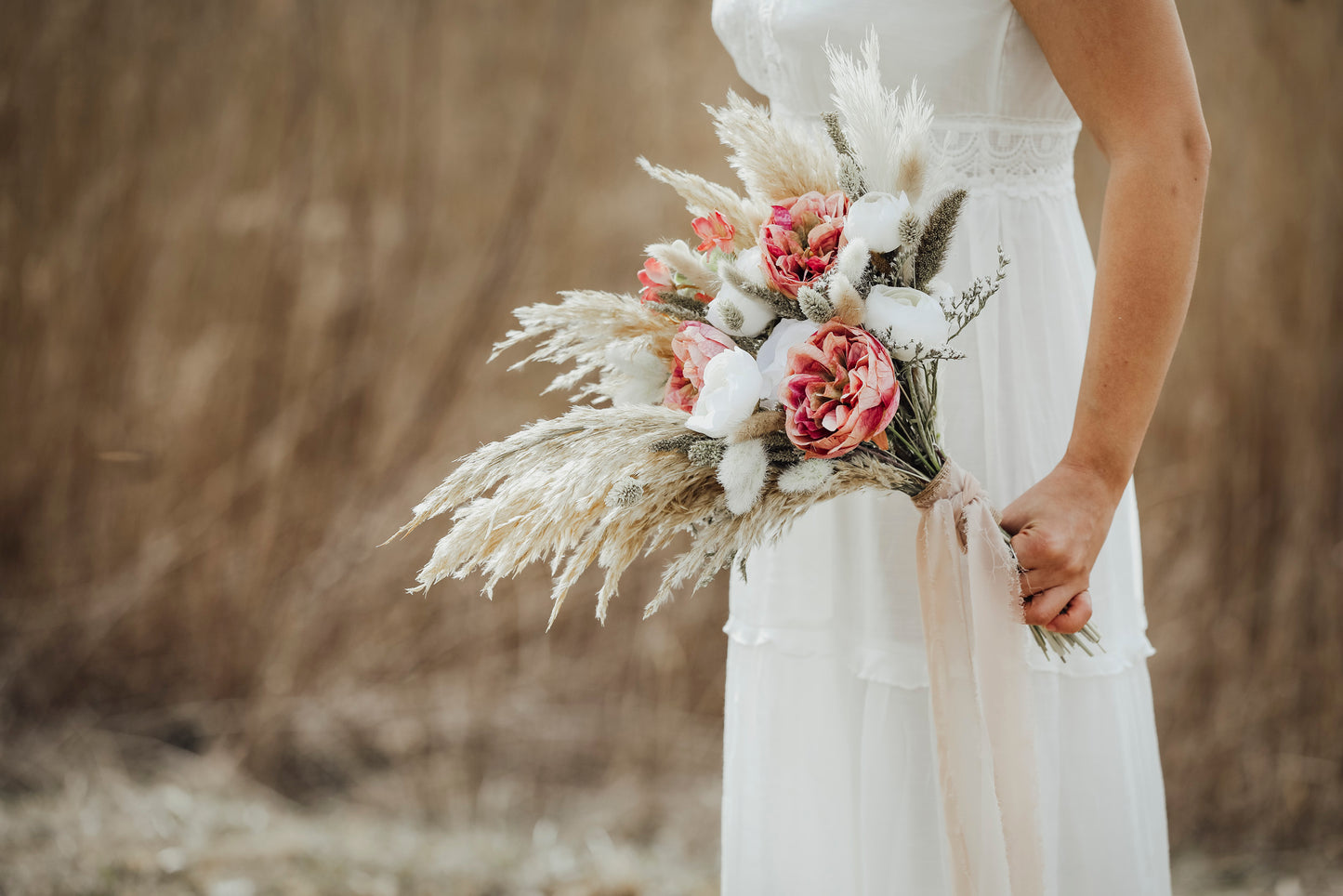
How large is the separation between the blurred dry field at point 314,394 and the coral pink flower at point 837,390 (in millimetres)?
1657

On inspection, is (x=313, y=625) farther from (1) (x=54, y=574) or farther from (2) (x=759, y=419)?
(2) (x=759, y=419)

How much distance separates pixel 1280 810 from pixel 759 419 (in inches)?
80.6

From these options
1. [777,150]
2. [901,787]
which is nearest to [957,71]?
[777,150]

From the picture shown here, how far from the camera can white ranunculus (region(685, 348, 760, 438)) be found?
645 millimetres

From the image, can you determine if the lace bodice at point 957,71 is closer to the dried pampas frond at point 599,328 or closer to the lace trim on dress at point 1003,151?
the lace trim on dress at point 1003,151

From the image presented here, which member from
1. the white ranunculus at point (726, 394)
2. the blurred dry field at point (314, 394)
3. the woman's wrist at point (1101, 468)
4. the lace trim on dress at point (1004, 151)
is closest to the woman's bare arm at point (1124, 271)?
the woman's wrist at point (1101, 468)

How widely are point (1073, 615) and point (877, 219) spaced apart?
0.33 m

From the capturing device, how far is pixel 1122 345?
71 centimetres

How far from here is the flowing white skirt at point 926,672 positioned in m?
0.82

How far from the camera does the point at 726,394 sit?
2.13ft

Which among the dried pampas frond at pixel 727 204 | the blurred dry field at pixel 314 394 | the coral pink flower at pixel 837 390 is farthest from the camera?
the blurred dry field at pixel 314 394

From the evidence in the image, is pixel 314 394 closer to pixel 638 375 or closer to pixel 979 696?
pixel 638 375

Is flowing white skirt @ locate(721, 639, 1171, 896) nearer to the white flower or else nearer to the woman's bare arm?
the woman's bare arm

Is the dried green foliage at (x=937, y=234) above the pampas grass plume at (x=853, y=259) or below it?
above
